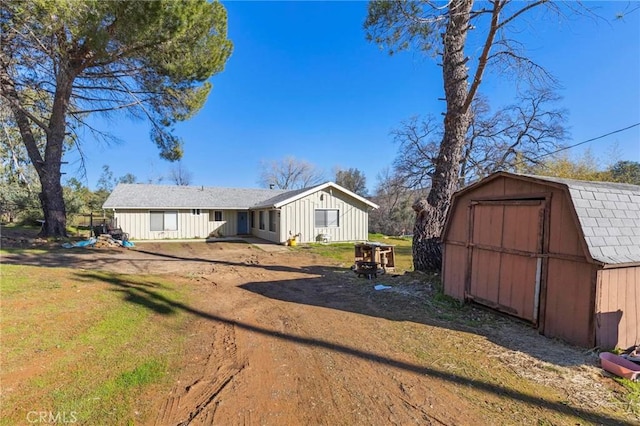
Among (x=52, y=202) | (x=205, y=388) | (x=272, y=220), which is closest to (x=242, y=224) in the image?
(x=272, y=220)

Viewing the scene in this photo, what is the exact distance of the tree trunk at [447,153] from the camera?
818 centimetres

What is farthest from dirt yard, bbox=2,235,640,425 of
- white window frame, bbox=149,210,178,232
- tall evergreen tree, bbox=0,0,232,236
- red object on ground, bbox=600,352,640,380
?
white window frame, bbox=149,210,178,232

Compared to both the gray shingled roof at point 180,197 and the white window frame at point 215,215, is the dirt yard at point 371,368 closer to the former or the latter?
the gray shingled roof at point 180,197

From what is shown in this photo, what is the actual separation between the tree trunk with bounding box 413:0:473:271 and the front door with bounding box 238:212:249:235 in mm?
15836

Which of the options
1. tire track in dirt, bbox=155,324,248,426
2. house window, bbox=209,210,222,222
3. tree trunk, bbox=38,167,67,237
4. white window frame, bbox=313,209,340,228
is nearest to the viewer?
tire track in dirt, bbox=155,324,248,426

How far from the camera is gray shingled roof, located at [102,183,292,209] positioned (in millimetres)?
18375

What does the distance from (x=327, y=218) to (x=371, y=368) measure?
14.6m

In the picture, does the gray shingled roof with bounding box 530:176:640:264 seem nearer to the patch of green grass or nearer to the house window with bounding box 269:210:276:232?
the patch of green grass

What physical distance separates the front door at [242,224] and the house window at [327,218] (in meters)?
6.97

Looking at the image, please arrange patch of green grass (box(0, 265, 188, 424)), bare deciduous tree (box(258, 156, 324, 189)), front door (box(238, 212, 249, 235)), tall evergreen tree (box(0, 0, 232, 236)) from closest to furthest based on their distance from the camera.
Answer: patch of green grass (box(0, 265, 188, 424))
tall evergreen tree (box(0, 0, 232, 236))
front door (box(238, 212, 249, 235))
bare deciduous tree (box(258, 156, 324, 189))

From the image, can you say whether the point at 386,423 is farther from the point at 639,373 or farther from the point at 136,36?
the point at 136,36

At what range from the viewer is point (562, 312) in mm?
4199

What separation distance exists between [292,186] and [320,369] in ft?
139

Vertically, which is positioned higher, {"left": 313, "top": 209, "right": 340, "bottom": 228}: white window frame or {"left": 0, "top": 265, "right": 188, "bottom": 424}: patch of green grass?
{"left": 313, "top": 209, "right": 340, "bottom": 228}: white window frame
